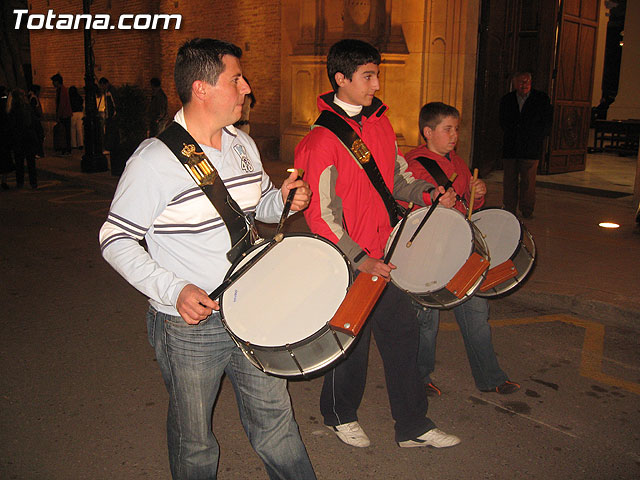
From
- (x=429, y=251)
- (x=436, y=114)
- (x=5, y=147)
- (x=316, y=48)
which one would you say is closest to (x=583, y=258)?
(x=436, y=114)

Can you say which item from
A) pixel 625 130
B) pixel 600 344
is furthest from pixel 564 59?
pixel 600 344

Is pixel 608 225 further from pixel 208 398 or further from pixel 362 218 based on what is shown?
pixel 208 398

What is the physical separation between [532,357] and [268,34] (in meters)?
12.6

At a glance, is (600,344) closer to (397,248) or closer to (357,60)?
(397,248)

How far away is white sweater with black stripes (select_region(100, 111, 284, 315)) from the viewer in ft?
7.75

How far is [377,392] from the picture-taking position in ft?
14.5

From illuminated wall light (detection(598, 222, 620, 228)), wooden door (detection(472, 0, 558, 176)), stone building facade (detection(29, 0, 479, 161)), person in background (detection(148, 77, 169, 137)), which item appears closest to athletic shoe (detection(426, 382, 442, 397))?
illuminated wall light (detection(598, 222, 620, 228))

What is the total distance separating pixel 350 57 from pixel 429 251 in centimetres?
108

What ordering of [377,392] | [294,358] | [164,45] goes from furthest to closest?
[164,45] → [377,392] → [294,358]

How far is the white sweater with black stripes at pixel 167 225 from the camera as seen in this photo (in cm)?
236

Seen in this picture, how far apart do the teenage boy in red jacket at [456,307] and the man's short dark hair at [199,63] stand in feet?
6.03

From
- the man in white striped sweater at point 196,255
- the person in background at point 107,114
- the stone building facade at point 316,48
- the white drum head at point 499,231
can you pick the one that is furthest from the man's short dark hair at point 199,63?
the person in background at point 107,114

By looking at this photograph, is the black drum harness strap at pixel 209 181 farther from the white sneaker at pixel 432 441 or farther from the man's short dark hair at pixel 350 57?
the white sneaker at pixel 432 441

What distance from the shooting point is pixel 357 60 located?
3348mm
